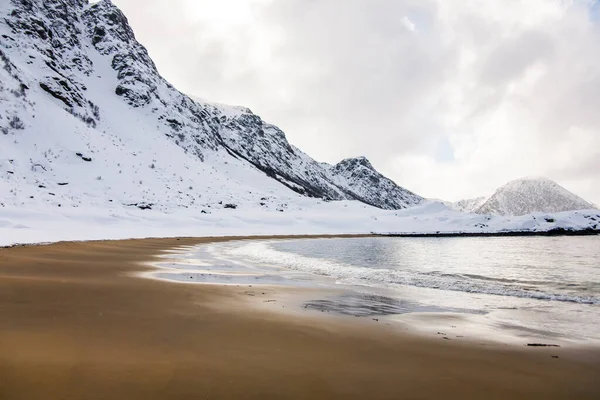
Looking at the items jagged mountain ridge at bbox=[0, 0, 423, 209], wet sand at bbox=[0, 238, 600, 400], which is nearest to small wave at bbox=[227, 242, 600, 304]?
wet sand at bbox=[0, 238, 600, 400]

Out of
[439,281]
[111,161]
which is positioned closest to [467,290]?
[439,281]

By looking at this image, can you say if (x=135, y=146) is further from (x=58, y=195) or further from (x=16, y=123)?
(x=58, y=195)

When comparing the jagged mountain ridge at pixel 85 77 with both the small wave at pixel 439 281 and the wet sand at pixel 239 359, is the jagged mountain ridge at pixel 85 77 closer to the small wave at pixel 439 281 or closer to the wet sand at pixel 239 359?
the small wave at pixel 439 281

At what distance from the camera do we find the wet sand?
14.8 feet

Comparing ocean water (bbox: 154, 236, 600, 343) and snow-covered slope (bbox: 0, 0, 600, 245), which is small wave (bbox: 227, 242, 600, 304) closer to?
ocean water (bbox: 154, 236, 600, 343)

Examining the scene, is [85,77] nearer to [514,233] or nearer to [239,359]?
[514,233]

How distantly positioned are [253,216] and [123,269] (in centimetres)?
5528

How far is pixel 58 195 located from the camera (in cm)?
4875

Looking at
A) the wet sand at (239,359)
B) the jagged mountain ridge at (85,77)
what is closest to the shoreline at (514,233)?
the jagged mountain ridge at (85,77)

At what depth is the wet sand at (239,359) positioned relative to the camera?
4512 mm

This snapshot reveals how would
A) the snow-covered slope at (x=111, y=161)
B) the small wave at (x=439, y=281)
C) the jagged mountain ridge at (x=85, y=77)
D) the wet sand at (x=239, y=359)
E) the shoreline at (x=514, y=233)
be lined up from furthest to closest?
the shoreline at (x=514, y=233)
the jagged mountain ridge at (x=85, y=77)
the snow-covered slope at (x=111, y=161)
the small wave at (x=439, y=281)
the wet sand at (x=239, y=359)

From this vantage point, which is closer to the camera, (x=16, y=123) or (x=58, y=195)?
(x=58, y=195)

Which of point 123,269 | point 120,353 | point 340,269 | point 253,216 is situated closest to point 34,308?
point 120,353

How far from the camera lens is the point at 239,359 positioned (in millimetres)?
5578
